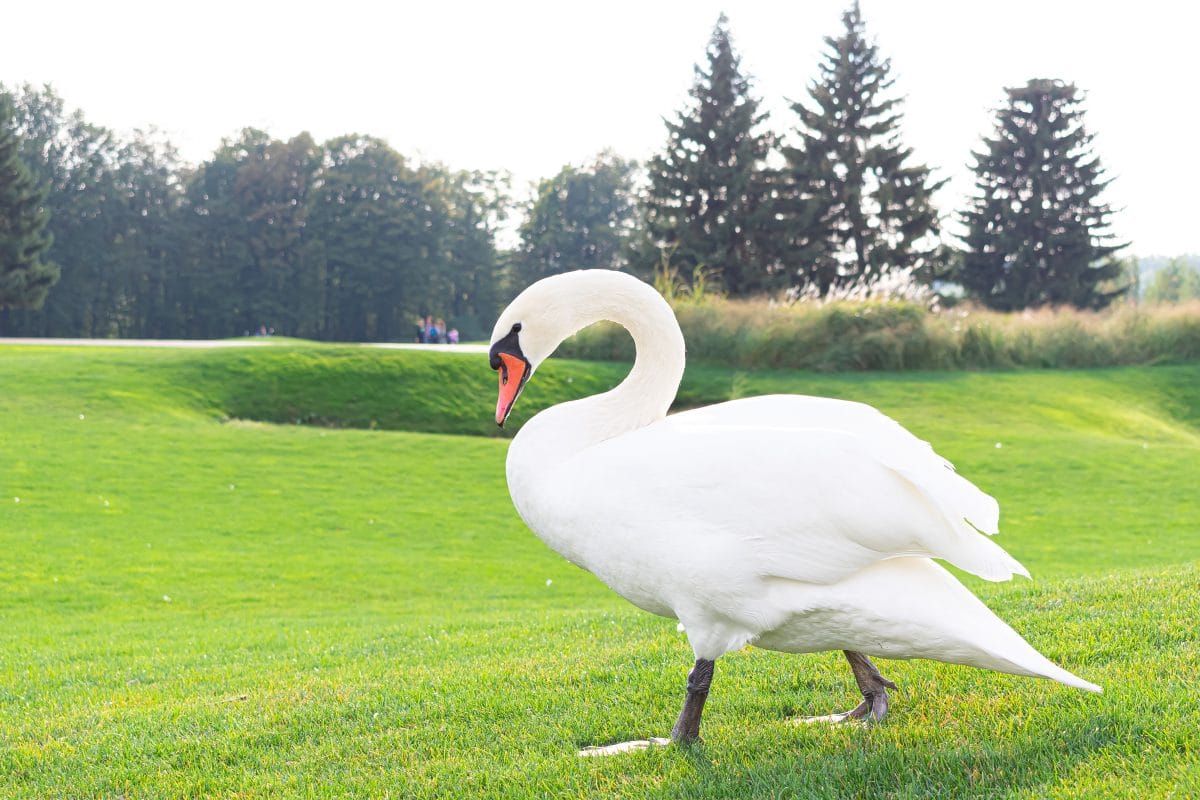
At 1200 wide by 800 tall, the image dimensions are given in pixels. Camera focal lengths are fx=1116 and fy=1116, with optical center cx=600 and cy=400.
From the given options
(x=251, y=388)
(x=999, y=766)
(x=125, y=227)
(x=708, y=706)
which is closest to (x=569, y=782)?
(x=708, y=706)

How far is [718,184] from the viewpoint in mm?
42906

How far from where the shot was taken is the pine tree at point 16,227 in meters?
48.4

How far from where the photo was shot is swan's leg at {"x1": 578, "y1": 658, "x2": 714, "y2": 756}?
145 inches

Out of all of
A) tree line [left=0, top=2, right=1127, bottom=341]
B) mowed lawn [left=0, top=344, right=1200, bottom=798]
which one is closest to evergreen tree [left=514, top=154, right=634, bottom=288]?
tree line [left=0, top=2, right=1127, bottom=341]

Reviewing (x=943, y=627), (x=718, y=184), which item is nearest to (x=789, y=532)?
(x=943, y=627)

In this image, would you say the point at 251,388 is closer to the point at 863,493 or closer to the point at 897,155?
the point at 863,493

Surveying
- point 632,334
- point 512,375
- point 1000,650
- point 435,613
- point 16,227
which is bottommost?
point 435,613

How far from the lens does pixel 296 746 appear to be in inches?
168

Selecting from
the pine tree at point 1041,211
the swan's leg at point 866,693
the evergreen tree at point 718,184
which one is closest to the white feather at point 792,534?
the swan's leg at point 866,693

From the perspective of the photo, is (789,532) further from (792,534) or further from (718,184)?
(718,184)

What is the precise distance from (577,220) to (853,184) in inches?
1369

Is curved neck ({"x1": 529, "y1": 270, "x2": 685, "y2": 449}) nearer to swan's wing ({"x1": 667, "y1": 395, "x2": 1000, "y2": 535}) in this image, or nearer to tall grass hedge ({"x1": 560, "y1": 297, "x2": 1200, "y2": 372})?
swan's wing ({"x1": 667, "y1": 395, "x2": 1000, "y2": 535})

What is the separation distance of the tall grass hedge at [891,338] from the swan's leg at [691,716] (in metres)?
19.6

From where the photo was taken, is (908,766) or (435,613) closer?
(908,766)
